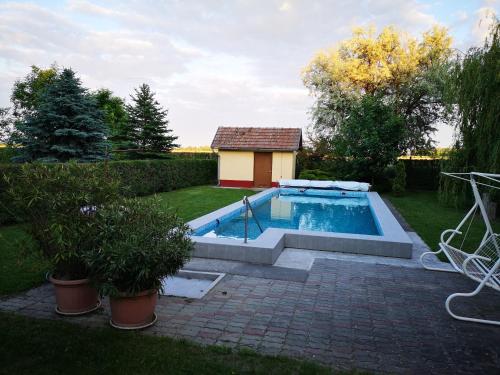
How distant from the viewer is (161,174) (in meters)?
16.6

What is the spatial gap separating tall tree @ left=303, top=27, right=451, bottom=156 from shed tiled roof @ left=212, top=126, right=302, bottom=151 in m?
3.24

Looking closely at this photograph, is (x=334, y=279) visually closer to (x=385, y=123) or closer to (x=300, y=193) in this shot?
(x=300, y=193)

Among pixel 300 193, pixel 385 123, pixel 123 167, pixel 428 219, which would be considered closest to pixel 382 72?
pixel 385 123

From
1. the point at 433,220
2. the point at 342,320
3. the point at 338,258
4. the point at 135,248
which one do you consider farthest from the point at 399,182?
the point at 135,248

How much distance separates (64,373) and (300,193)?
15.9 meters

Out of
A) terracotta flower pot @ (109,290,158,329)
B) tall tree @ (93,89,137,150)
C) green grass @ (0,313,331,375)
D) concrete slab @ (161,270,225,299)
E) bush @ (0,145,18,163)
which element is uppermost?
tall tree @ (93,89,137,150)

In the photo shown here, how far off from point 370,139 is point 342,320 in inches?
606

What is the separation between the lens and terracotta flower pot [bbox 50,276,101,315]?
395 centimetres

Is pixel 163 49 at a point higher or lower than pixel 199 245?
higher

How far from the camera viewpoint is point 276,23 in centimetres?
1725

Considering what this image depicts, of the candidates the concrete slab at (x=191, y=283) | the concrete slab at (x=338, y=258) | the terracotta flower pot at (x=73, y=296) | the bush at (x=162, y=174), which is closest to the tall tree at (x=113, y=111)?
the bush at (x=162, y=174)

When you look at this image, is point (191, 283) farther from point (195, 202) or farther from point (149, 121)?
point (149, 121)

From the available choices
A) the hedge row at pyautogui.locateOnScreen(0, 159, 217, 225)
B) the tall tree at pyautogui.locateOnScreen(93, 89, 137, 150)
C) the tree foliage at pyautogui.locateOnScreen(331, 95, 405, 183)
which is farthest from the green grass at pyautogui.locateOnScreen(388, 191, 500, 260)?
the tall tree at pyautogui.locateOnScreen(93, 89, 137, 150)

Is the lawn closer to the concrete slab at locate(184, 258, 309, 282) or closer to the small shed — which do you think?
the concrete slab at locate(184, 258, 309, 282)
